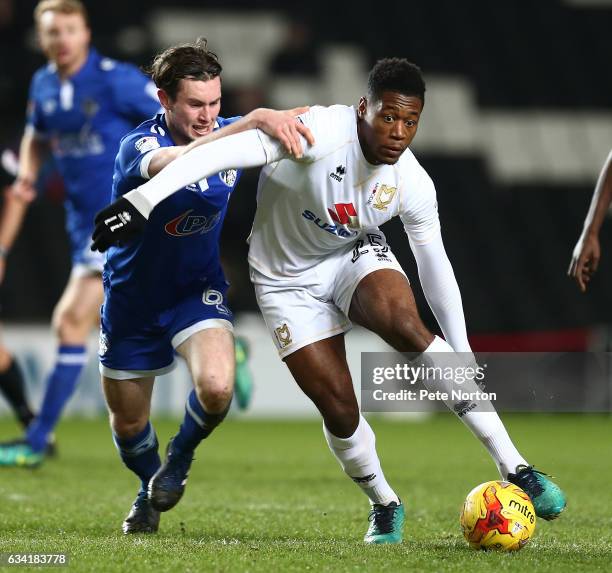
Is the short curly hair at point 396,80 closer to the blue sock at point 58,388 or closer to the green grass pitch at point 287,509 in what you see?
the green grass pitch at point 287,509

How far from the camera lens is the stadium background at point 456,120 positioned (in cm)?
1319

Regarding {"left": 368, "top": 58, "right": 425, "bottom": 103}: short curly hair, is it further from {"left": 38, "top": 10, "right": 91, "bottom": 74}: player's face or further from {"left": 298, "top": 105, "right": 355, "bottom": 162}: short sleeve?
{"left": 38, "top": 10, "right": 91, "bottom": 74}: player's face

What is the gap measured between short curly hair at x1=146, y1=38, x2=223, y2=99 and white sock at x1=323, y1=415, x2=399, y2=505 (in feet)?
4.42

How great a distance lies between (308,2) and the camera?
56.0ft

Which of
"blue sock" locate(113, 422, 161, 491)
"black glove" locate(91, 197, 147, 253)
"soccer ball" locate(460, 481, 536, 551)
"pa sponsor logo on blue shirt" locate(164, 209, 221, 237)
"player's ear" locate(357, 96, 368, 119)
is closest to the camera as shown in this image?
"black glove" locate(91, 197, 147, 253)

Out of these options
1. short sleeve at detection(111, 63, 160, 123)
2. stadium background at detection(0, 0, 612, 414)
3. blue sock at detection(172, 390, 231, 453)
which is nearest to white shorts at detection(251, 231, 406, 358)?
blue sock at detection(172, 390, 231, 453)

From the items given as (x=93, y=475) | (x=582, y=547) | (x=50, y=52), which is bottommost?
(x=93, y=475)

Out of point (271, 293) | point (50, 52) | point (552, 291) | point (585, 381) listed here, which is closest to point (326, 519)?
point (271, 293)

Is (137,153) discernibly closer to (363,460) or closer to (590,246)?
(363,460)

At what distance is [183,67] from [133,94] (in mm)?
2500

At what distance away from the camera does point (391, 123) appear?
3.97 metres

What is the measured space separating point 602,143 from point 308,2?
4.69 m

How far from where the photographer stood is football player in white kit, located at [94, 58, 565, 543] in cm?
401

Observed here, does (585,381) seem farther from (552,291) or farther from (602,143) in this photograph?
(602,143)
